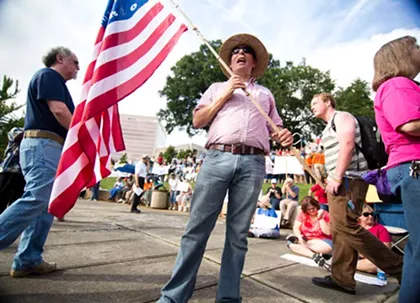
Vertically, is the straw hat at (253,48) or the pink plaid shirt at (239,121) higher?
the straw hat at (253,48)

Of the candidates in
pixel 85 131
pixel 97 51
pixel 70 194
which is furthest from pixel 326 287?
pixel 97 51

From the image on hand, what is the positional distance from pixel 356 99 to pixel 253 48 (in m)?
34.9

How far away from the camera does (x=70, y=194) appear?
205 centimetres

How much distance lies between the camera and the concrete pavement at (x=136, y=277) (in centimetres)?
204

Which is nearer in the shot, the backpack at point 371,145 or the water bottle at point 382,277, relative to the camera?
the backpack at point 371,145

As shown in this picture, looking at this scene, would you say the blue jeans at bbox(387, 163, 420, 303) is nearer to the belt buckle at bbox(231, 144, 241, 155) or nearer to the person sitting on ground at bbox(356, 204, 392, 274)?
the belt buckle at bbox(231, 144, 241, 155)

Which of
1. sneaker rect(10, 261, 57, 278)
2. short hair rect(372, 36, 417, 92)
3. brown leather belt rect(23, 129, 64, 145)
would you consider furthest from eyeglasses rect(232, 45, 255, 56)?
sneaker rect(10, 261, 57, 278)

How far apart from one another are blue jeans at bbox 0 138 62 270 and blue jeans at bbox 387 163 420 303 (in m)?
2.65

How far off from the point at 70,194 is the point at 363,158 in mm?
2697

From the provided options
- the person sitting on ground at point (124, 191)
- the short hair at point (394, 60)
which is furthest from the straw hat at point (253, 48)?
the person sitting on ground at point (124, 191)

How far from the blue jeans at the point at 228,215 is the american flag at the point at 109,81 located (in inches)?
37.1

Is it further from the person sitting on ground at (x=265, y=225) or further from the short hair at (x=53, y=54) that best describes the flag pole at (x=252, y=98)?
the person sitting on ground at (x=265, y=225)

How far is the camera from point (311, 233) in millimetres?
4523

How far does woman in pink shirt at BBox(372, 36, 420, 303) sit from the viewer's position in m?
1.62
